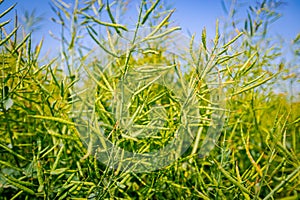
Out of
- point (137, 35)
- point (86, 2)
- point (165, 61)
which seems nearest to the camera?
point (137, 35)

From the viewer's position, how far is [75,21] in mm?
751

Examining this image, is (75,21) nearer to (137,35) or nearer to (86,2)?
(86,2)

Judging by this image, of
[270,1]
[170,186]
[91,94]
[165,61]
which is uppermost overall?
[270,1]

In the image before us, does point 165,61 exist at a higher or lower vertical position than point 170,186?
higher

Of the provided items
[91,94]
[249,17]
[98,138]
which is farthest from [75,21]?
[249,17]

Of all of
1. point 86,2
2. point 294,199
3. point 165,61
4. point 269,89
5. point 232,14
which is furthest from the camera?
point 165,61

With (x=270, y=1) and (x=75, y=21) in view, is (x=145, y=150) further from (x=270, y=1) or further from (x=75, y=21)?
(x=270, y=1)

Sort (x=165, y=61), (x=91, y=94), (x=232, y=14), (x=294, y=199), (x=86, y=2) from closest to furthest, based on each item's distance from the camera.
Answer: (x=294, y=199)
(x=91, y=94)
(x=86, y=2)
(x=232, y=14)
(x=165, y=61)

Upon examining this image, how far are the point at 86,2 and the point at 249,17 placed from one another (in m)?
0.44

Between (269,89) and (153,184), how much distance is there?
55cm

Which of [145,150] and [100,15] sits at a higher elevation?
[100,15]

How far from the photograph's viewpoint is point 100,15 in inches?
27.4

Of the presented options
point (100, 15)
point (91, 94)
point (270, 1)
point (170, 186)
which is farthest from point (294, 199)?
point (270, 1)

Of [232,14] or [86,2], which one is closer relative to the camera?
[86,2]
